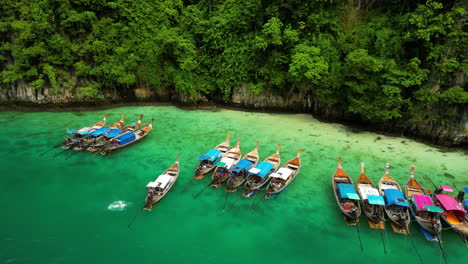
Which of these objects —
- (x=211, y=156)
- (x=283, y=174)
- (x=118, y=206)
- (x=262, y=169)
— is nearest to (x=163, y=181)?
(x=118, y=206)

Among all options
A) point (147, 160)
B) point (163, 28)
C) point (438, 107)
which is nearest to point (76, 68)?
point (163, 28)

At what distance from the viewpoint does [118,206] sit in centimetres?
1271

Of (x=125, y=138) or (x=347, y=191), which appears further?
(x=125, y=138)

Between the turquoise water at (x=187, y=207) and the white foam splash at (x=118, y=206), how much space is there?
0.33 ft

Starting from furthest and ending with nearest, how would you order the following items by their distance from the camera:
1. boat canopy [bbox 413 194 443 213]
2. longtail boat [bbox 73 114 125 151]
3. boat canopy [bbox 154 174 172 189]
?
longtail boat [bbox 73 114 125 151] → boat canopy [bbox 154 174 172 189] → boat canopy [bbox 413 194 443 213]

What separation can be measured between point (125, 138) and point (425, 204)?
59.0 feet

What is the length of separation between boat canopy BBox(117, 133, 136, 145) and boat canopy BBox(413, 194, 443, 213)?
58.1 feet

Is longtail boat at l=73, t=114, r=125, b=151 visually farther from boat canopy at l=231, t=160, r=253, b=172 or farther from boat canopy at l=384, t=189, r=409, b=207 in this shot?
boat canopy at l=384, t=189, r=409, b=207

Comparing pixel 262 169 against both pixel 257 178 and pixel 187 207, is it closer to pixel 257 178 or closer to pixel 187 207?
pixel 257 178

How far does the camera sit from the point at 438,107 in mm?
18078

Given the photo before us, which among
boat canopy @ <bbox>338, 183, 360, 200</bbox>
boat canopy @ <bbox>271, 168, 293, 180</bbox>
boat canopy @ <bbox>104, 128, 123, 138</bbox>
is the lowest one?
boat canopy @ <bbox>338, 183, 360, 200</bbox>

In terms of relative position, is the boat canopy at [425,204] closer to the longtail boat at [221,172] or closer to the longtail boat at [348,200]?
the longtail boat at [348,200]

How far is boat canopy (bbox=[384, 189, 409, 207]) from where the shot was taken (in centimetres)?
1123

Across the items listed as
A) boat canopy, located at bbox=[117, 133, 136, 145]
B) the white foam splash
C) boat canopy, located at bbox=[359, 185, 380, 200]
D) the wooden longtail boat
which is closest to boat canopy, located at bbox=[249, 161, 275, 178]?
the wooden longtail boat
